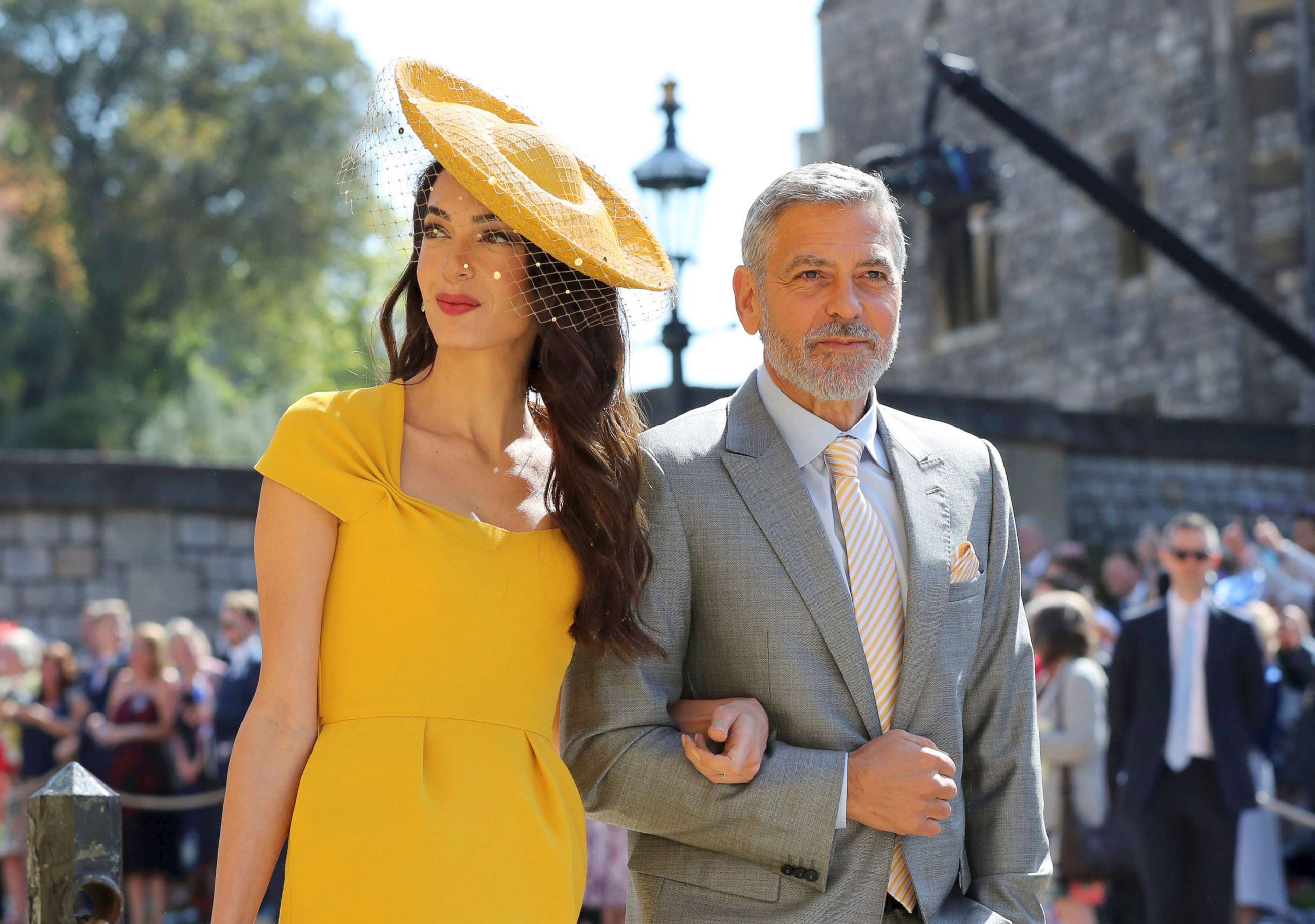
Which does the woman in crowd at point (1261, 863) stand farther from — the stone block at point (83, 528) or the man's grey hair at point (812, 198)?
the stone block at point (83, 528)

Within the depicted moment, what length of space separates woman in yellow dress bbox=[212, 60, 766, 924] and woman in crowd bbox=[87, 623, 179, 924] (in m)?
7.14

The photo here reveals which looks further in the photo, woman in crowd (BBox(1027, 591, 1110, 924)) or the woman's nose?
woman in crowd (BBox(1027, 591, 1110, 924))

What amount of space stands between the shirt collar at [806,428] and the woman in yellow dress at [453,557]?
0.92ft

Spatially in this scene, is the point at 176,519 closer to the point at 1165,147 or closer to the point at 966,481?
the point at 966,481

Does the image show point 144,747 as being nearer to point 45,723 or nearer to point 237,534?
point 45,723

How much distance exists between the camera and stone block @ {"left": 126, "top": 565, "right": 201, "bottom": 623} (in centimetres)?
1238

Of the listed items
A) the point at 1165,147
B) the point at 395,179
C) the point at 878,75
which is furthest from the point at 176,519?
the point at 878,75

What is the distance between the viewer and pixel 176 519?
40.9ft

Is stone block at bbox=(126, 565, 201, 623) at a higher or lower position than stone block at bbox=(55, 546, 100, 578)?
lower

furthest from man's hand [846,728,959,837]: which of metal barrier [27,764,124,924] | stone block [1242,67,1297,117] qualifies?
stone block [1242,67,1297,117]

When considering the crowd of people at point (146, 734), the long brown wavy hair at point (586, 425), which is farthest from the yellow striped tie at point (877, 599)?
the crowd of people at point (146, 734)

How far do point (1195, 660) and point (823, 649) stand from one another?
15.0 feet

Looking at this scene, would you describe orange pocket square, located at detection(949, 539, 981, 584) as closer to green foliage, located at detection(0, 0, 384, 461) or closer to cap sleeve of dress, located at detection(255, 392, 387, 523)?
cap sleeve of dress, located at detection(255, 392, 387, 523)

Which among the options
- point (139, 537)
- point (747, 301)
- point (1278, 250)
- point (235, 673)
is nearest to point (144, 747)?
point (235, 673)
